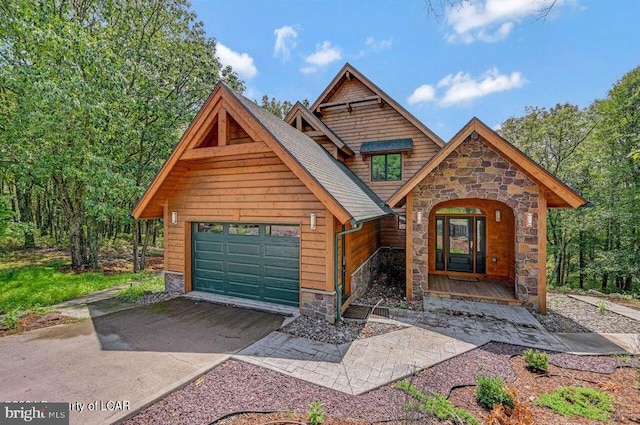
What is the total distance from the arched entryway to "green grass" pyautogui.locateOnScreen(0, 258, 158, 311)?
39.0 feet

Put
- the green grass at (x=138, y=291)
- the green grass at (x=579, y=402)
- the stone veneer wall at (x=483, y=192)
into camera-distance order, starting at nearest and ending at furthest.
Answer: the green grass at (x=579, y=402), the stone veneer wall at (x=483, y=192), the green grass at (x=138, y=291)

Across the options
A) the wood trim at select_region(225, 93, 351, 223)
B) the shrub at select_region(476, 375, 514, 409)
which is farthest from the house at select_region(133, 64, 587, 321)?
the shrub at select_region(476, 375, 514, 409)

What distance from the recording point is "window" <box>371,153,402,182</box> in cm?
1272

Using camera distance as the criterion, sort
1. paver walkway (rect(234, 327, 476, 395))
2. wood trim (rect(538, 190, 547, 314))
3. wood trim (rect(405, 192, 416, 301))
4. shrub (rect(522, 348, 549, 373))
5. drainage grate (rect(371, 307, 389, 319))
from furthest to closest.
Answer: wood trim (rect(405, 192, 416, 301)) < wood trim (rect(538, 190, 547, 314)) < drainage grate (rect(371, 307, 389, 319)) < shrub (rect(522, 348, 549, 373)) < paver walkway (rect(234, 327, 476, 395))

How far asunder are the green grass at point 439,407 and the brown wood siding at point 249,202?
3036mm

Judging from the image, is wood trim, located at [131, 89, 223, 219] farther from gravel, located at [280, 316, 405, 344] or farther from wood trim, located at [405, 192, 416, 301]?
wood trim, located at [405, 192, 416, 301]

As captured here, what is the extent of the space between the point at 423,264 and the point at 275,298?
447 cm

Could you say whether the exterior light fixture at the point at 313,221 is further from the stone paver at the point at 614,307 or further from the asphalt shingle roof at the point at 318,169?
the stone paver at the point at 614,307

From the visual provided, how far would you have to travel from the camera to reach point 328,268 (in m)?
6.39

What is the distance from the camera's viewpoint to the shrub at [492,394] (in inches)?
141

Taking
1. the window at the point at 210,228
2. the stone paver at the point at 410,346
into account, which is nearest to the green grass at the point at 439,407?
the stone paver at the point at 410,346

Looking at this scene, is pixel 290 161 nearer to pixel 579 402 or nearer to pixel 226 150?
pixel 226 150

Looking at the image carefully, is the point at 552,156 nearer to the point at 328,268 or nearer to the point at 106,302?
the point at 328,268

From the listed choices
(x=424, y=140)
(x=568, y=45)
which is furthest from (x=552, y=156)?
(x=568, y=45)
